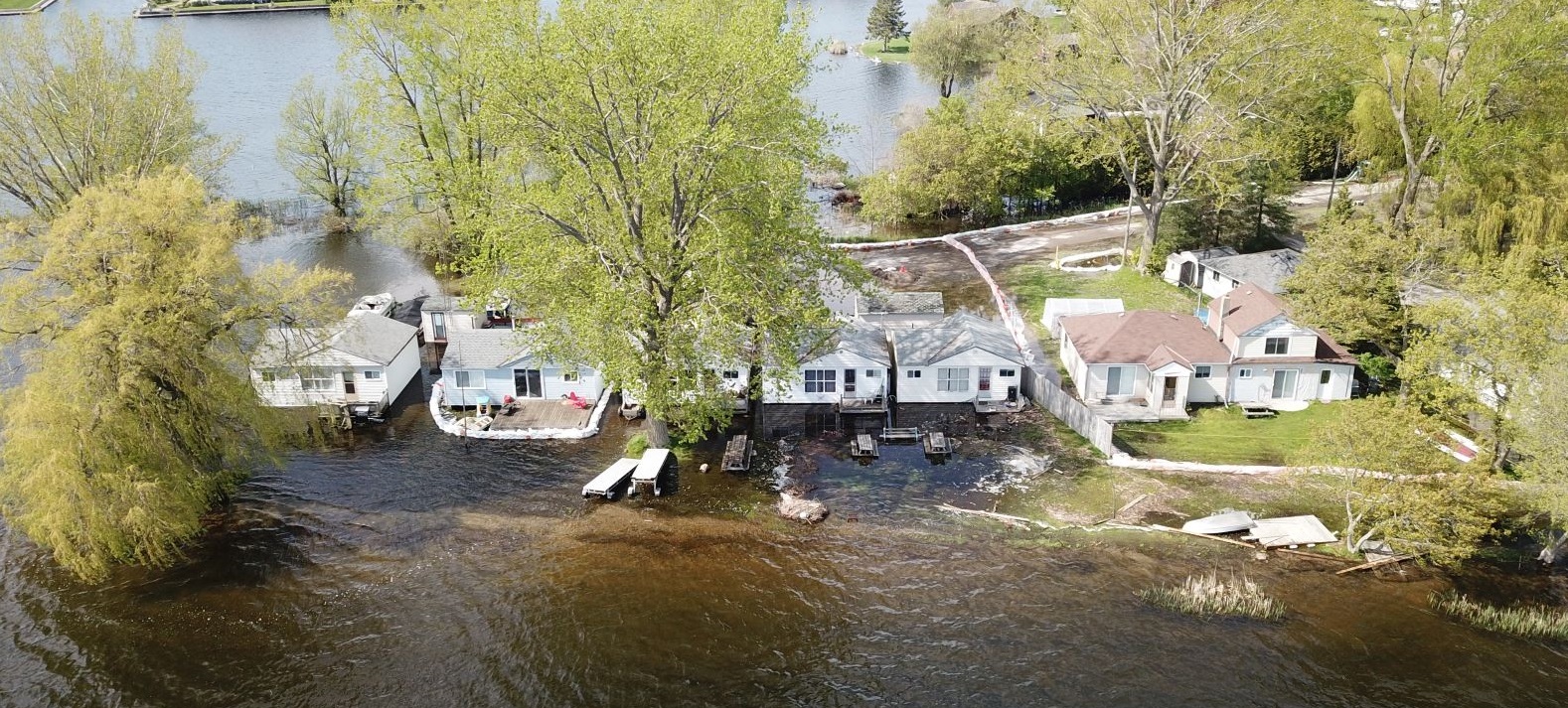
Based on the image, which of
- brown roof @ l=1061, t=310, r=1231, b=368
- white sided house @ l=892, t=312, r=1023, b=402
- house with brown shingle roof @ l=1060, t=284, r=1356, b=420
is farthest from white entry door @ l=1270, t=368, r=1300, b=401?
white sided house @ l=892, t=312, r=1023, b=402

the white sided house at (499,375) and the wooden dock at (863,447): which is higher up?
the white sided house at (499,375)

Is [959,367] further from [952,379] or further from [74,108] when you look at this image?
[74,108]

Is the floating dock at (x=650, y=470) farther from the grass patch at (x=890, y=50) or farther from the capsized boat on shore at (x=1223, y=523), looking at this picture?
the grass patch at (x=890, y=50)

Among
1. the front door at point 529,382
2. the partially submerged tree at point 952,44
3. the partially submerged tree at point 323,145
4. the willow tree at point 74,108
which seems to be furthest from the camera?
the partially submerged tree at point 952,44

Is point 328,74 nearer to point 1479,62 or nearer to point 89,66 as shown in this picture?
point 89,66

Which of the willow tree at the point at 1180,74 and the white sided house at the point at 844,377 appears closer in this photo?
the white sided house at the point at 844,377

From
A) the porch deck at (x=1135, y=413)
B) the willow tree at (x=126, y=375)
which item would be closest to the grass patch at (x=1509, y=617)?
the porch deck at (x=1135, y=413)
